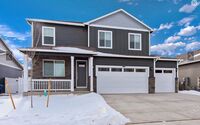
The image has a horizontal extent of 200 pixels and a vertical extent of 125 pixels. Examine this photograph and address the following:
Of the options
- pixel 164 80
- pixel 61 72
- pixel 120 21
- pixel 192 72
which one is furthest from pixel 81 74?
pixel 192 72

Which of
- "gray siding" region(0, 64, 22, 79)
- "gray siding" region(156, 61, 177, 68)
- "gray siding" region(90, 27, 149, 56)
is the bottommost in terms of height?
"gray siding" region(0, 64, 22, 79)

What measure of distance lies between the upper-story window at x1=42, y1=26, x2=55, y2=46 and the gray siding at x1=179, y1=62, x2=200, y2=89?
1653cm

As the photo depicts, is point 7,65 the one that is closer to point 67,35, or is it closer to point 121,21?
point 67,35

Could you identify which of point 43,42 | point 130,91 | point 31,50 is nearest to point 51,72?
point 43,42

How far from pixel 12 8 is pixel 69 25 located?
5.66 m

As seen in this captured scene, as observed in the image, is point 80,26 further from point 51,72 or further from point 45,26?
point 51,72

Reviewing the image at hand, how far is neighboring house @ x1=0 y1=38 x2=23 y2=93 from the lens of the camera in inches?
733

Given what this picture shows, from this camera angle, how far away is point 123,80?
15.1m

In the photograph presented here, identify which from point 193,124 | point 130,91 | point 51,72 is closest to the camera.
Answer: point 193,124

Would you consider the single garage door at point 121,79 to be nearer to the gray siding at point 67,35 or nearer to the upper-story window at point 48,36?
the gray siding at point 67,35

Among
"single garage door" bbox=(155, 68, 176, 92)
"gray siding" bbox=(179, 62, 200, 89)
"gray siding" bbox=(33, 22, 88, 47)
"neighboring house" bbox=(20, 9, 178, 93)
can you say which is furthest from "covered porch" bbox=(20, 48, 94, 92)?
"gray siding" bbox=(179, 62, 200, 89)

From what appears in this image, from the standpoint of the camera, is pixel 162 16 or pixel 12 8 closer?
pixel 12 8

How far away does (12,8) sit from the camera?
16.2 metres

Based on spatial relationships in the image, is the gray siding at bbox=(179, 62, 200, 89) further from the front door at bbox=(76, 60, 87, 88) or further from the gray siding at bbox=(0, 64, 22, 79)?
the gray siding at bbox=(0, 64, 22, 79)
